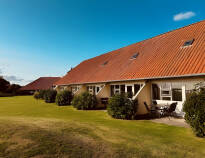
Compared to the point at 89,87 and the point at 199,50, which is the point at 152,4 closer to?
the point at 199,50

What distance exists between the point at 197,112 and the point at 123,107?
5088 mm

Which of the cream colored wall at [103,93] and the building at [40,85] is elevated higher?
the building at [40,85]

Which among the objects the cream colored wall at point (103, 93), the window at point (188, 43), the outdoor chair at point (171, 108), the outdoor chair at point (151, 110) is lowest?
the outdoor chair at point (151, 110)

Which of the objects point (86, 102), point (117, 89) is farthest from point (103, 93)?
point (86, 102)

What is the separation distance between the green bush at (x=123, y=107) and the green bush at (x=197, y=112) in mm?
4224

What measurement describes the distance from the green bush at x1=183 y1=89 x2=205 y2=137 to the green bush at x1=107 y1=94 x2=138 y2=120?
4224mm

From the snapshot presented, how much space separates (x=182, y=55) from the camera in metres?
11.2

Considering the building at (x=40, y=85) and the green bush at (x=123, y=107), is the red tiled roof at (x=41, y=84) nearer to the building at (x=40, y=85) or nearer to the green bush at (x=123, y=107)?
the building at (x=40, y=85)

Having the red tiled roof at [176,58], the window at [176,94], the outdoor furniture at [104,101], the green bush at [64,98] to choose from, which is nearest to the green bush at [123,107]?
the red tiled roof at [176,58]

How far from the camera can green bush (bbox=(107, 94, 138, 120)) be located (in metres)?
10.5

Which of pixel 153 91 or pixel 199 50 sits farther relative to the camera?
pixel 153 91

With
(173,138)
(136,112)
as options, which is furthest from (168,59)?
(173,138)

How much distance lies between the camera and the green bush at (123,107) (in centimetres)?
1048

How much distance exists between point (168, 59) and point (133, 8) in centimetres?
967
